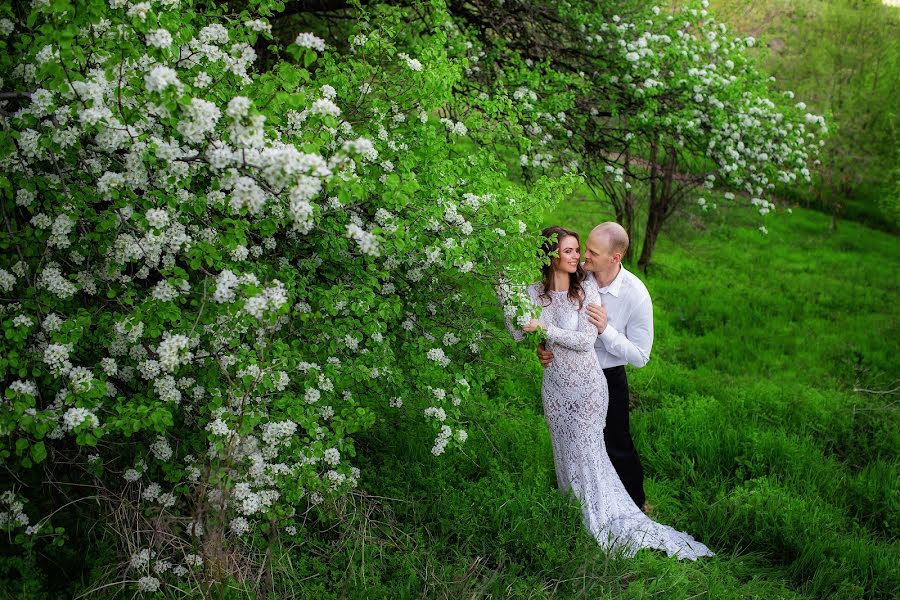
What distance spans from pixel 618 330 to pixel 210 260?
2.96m

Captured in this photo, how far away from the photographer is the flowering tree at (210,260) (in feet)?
9.95

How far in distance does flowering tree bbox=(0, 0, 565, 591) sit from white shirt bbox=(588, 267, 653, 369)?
96cm

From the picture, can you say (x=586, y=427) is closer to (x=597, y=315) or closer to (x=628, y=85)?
(x=597, y=315)

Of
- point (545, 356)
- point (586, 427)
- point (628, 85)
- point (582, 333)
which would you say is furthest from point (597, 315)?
point (628, 85)

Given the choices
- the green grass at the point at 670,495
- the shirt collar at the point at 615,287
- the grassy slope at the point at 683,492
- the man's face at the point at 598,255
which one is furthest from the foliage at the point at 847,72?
the man's face at the point at 598,255

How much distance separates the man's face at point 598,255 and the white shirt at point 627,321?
0.07m

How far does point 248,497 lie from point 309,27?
6.70 meters

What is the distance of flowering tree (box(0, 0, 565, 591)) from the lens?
3.03 meters

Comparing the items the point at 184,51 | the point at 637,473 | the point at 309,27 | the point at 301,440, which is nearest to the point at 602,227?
the point at 637,473

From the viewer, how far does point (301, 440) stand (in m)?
3.88

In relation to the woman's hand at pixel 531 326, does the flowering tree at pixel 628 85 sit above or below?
above

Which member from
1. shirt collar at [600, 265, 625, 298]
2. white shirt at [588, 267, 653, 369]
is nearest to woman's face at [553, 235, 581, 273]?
white shirt at [588, 267, 653, 369]

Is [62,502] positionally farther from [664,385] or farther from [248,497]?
[664,385]

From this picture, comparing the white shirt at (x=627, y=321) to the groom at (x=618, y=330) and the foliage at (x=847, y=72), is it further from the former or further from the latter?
the foliage at (x=847, y=72)
